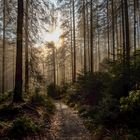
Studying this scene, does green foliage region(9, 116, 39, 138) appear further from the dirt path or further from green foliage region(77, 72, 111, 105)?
green foliage region(77, 72, 111, 105)

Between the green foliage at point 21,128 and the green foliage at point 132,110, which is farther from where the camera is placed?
the green foliage at point 21,128

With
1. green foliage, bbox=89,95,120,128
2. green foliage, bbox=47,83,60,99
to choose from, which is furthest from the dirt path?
green foliage, bbox=47,83,60,99

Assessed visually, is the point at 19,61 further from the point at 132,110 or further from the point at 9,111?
the point at 132,110

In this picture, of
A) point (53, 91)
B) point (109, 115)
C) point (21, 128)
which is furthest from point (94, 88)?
point (53, 91)

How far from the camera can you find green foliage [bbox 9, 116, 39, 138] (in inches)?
365

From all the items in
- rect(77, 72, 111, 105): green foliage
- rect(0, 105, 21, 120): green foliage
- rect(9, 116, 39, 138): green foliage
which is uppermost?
rect(77, 72, 111, 105): green foliage

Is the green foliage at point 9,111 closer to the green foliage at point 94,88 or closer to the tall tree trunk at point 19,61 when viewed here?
the tall tree trunk at point 19,61

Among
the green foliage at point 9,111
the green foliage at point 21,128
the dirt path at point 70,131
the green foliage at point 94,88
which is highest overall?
the green foliage at point 94,88

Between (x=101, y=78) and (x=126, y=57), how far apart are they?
492 centimetres

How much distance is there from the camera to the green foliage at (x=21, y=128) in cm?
927

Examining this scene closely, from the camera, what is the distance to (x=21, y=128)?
951cm

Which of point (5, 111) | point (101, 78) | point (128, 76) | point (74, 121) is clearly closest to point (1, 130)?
point (5, 111)

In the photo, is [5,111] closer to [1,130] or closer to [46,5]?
[1,130]

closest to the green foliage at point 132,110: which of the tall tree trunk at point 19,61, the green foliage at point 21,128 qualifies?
the green foliage at point 21,128
